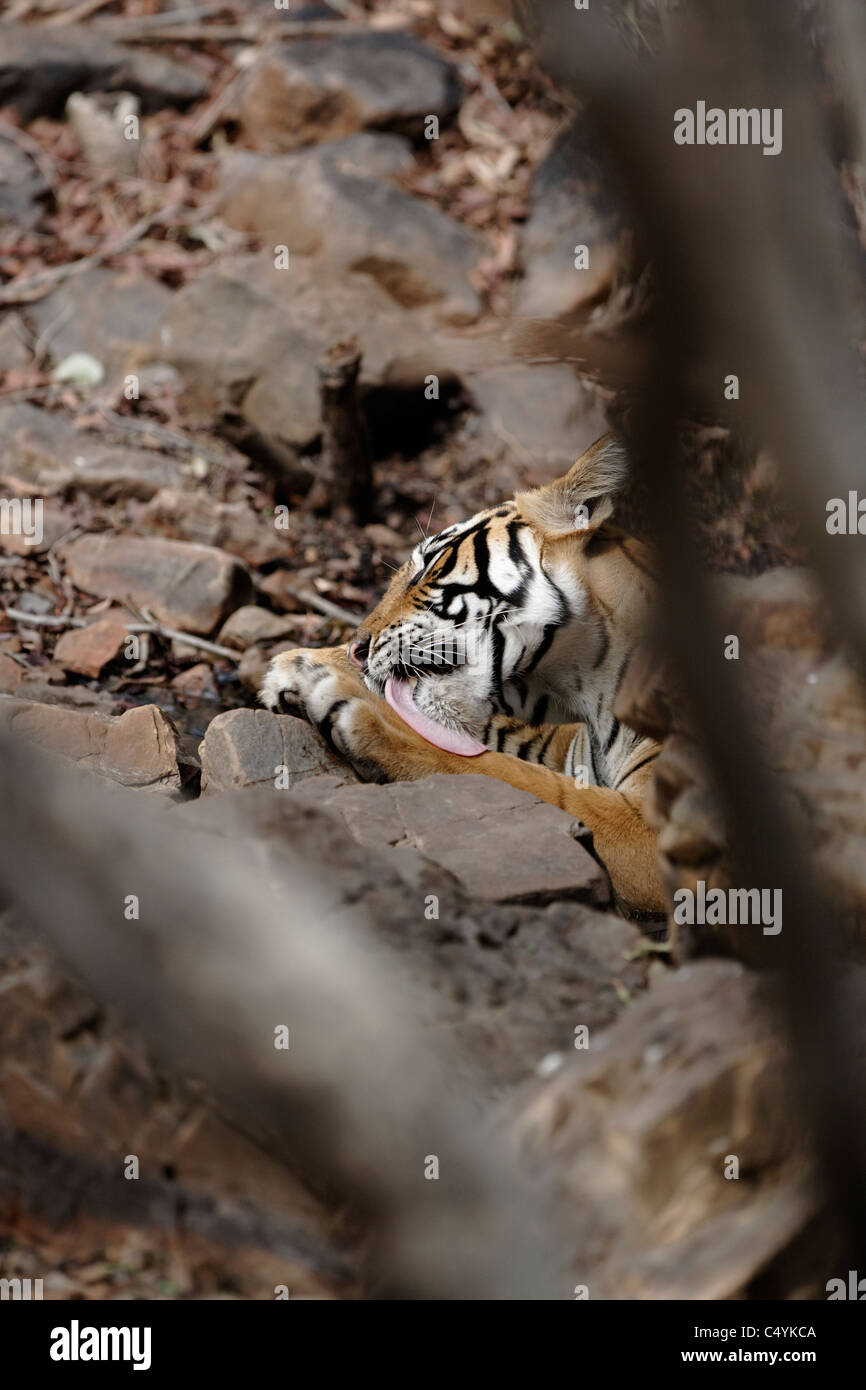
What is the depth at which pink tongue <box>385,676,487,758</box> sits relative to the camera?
396 centimetres

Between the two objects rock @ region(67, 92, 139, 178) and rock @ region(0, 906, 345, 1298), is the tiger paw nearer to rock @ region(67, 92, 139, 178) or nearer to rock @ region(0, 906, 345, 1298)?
rock @ region(0, 906, 345, 1298)

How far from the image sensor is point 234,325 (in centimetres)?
717

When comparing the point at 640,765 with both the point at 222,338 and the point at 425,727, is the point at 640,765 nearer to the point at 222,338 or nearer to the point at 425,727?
the point at 425,727

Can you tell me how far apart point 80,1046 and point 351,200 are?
7165 mm

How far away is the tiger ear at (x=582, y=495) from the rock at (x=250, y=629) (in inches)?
58.8

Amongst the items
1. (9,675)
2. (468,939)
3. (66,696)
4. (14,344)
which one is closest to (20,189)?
(14,344)

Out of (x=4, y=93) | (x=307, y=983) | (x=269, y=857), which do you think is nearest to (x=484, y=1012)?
(x=269, y=857)

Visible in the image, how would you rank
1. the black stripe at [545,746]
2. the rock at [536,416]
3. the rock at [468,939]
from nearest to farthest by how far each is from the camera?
1. the rock at [468,939]
2. the black stripe at [545,746]
3. the rock at [536,416]

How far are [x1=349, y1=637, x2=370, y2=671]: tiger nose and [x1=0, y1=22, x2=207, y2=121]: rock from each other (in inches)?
279

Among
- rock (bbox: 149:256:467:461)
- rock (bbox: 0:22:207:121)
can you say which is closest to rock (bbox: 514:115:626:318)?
rock (bbox: 149:256:467:461)

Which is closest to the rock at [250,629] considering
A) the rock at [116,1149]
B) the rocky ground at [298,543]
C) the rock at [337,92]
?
the rocky ground at [298,543]

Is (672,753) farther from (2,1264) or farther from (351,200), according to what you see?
(351,200)

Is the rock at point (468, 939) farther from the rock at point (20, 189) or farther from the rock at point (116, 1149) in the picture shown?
the rock at point (20, 189)

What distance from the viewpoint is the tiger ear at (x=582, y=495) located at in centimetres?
387
